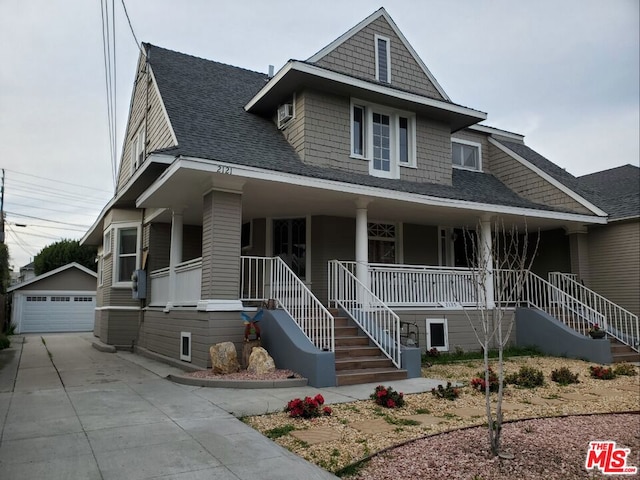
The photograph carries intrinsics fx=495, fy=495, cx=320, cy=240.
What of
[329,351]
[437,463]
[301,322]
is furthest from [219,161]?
[437,463]

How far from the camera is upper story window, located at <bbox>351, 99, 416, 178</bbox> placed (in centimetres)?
1192

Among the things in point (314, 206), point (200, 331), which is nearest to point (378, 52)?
point (314, 206)

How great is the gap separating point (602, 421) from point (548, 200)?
9860mm

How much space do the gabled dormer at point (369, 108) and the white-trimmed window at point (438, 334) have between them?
3588mm

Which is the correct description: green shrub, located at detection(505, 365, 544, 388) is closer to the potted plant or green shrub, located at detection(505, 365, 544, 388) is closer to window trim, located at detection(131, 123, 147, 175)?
the potted plant

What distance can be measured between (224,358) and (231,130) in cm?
509

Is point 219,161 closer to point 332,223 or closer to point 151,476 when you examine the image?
point 332,223

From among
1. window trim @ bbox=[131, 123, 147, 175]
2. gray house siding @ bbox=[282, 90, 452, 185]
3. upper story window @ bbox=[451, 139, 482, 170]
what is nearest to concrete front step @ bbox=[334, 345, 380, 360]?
gray house siding @ bbox=[282, 90, 452, 185]

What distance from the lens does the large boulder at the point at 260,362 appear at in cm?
813

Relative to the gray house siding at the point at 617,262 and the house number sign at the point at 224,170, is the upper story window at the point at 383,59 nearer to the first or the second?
the house number sign at the point at 224,170

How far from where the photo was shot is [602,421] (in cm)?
580

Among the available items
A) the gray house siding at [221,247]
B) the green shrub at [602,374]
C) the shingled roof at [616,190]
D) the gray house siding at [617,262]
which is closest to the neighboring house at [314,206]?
the gray house siding at [221,247]

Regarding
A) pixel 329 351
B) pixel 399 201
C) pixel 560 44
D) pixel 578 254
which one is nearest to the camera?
pixel 560 44

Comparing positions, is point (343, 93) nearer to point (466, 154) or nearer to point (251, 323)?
point (251, 323)
